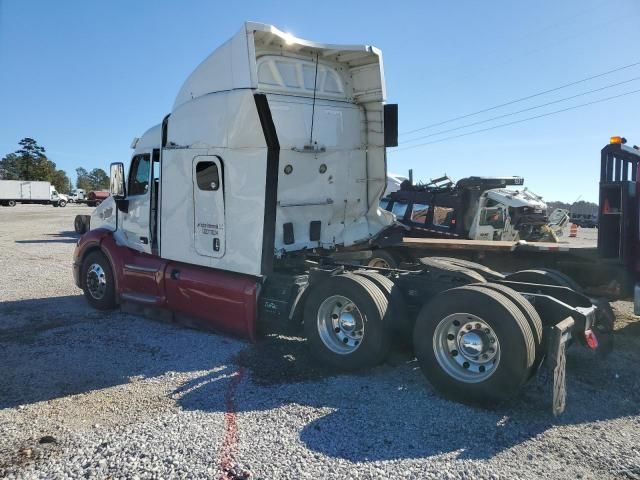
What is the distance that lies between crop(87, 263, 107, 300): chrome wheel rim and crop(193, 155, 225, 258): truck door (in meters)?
2.30

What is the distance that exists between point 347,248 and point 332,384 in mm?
3144

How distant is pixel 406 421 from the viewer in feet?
13.2

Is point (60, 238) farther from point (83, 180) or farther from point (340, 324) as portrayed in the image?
point (83, 180)

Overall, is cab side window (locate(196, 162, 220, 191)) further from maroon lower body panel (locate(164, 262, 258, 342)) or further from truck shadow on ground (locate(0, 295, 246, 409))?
truck shadow on ground (locate(0, 295, 246, 409))

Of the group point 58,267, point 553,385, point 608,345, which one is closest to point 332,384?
point 553,385

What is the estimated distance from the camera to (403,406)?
170 inches

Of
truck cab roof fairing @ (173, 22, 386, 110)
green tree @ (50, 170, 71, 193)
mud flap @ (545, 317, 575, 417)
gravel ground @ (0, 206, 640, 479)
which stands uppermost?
green tree @ (50, 170, 71, 193)

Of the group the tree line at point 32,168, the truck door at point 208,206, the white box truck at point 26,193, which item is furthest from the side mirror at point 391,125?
the tree line at point 32,168

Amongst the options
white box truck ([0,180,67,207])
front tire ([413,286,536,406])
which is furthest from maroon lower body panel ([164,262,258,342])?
white box truck ([0,180,67,207])

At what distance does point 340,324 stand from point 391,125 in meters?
3.04

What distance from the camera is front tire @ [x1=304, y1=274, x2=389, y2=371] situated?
4898mm

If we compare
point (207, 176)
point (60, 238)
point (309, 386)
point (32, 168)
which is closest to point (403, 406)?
point (309, 386)

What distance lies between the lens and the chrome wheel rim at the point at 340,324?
519cm

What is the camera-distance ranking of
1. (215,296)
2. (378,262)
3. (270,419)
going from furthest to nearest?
1. (378,262)
2. (215,296)
3. (270,419)
